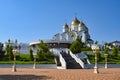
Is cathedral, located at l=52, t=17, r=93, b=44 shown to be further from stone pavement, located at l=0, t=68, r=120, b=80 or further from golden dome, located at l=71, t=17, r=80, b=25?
stone pavement, located at l=0, t=68, r=120, b=80

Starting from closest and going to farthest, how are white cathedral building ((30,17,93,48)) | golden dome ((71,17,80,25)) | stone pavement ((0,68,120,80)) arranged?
1. stone pavement ((0,68,120,80))
2. white cathedral building ((30,17,93,48))
3. golden dome ((71,17,80,25))

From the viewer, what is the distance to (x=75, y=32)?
83750 mm

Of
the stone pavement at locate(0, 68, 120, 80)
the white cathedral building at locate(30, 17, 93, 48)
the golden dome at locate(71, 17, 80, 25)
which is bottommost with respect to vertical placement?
the stone pavement at locate(0, 68, 120, 80)

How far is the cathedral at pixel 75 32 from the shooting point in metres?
83.2

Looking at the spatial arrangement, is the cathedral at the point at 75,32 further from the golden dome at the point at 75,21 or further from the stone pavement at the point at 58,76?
the stone pavement at the point at 58,76

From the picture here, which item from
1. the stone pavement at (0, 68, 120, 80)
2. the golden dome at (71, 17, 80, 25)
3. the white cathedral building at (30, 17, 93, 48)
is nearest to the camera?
the stone pavement at (0, 68, 120, 80)

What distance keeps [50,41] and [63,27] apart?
19502mm

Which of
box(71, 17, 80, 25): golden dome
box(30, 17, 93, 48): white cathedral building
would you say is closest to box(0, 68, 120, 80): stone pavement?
box(30, 17, 93, 48): white cathedral building

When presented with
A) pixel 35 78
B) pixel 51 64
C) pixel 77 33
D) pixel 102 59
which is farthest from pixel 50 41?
pixel 35 78

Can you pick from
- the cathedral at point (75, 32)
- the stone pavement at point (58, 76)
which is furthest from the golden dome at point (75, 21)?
the stone pavement at point (58, 76)

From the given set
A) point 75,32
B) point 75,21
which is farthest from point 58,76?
point 75,21

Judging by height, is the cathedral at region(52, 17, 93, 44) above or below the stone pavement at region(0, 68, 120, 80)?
above

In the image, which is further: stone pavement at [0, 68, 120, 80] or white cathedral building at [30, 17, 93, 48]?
white cathedral building at [30, 17, 93, 48]

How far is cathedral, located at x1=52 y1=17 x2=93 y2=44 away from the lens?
273 ft
